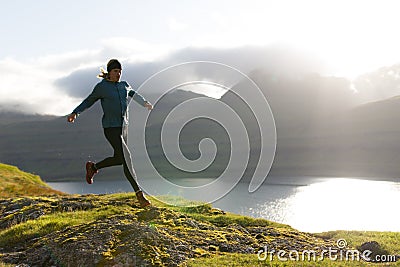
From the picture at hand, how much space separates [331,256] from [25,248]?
32.0 feet

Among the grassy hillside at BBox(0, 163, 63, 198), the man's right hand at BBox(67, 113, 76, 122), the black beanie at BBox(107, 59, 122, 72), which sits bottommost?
the grassy hillside at BBox(0, 163, 63, 198)

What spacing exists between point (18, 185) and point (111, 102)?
2948 cm

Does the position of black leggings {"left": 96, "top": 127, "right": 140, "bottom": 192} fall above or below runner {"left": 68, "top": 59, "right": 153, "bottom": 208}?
below

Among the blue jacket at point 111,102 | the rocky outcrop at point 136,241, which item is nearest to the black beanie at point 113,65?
the blue jacket at point 111,102

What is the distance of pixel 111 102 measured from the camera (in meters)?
11.9

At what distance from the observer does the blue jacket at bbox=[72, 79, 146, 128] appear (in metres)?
11.9

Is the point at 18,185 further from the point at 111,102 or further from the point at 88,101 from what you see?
the point at 111,102

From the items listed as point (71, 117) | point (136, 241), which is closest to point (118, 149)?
point (71, 117)

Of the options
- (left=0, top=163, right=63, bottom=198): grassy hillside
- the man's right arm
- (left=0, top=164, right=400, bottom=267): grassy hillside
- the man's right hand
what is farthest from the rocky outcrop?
(left=0, top=163, right=63, bottom=198): grassy hillside

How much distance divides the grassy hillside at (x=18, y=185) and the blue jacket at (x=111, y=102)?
2337 cm

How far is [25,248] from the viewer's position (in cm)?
1208

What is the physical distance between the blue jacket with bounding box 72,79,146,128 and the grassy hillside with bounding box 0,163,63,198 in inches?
920

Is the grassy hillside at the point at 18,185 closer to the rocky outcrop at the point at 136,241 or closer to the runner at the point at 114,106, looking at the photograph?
the rocky outcrop at the point at 136,241

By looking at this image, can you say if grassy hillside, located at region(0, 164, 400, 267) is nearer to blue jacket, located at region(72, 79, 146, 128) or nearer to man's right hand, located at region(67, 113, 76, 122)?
blue jacket, located at region(72, 79, 146, 128)
